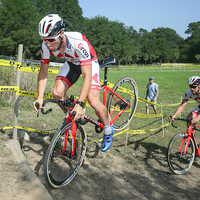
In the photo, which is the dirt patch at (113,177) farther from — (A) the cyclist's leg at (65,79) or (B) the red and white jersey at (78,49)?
(B) the red and white jersey at (78,49)

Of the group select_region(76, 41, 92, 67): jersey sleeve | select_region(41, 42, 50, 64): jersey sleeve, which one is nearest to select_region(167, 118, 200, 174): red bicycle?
select_region(76, 41, 92, 67): jersey sleeve

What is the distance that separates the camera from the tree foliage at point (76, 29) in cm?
5312

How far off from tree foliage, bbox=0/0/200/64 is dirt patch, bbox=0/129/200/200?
51476 millimetres

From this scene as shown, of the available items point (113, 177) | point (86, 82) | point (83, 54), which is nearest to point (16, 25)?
point (83, 54)

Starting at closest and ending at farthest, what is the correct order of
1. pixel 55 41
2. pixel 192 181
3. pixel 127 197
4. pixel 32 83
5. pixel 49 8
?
pixel 55 41 < pixel 127 197 < pixel 192 181 < pixel 32 83 < pixel 49 8

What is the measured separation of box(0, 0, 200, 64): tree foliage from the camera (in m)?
53.1

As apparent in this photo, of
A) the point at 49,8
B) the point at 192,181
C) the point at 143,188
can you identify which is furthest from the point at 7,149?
the point at 49,8

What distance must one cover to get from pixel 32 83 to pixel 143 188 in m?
6.72

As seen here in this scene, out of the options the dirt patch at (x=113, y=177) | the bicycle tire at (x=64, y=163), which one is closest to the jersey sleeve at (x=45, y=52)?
the bicycle tire at (x=64, y=163)

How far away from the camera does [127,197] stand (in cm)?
302

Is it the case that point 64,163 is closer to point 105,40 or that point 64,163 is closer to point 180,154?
point 180,154

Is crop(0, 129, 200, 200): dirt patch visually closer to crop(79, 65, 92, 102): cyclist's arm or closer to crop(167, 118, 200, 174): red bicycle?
crop(167, 118, 200, 174): red bicycle

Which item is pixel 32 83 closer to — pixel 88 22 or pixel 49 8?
pixel 49 8

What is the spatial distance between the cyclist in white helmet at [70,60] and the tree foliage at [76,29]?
52241 millimetres
